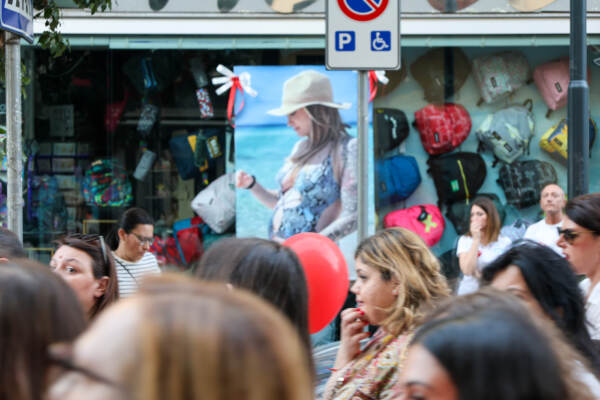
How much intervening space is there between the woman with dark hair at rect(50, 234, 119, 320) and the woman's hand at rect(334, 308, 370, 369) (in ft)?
3.90

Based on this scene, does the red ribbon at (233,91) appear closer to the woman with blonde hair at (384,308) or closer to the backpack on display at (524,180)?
the backpack on display at (524,180)

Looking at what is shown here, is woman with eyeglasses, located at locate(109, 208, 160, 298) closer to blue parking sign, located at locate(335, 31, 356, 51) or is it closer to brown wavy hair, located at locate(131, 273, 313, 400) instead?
blue parking sign, located at locate(335, 31, 356, 51)

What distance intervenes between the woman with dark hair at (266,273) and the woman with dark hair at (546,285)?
2.37 ft

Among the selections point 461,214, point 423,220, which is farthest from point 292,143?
point 461,214

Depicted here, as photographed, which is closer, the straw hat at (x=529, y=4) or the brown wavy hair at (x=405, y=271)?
the brown wavy hair at (x=405, y=271)

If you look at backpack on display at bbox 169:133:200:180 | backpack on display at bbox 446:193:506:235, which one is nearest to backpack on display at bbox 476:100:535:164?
backpack on display at bbox 446:193:506:235

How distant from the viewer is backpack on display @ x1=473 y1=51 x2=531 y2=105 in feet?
27.8

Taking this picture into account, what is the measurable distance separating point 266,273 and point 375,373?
690mm

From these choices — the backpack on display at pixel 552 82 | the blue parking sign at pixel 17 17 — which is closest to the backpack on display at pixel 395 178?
the backpack on display at pixel 552 82

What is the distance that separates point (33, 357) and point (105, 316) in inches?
20.5

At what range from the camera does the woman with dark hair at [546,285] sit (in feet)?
8.58

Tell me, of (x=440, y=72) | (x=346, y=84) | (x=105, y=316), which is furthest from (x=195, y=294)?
(x=440, y=72)

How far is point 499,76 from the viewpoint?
334 inches

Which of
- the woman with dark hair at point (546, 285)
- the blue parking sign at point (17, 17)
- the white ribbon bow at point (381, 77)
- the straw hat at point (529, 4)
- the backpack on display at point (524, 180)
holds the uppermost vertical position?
the straw hat at point (529, 4)
